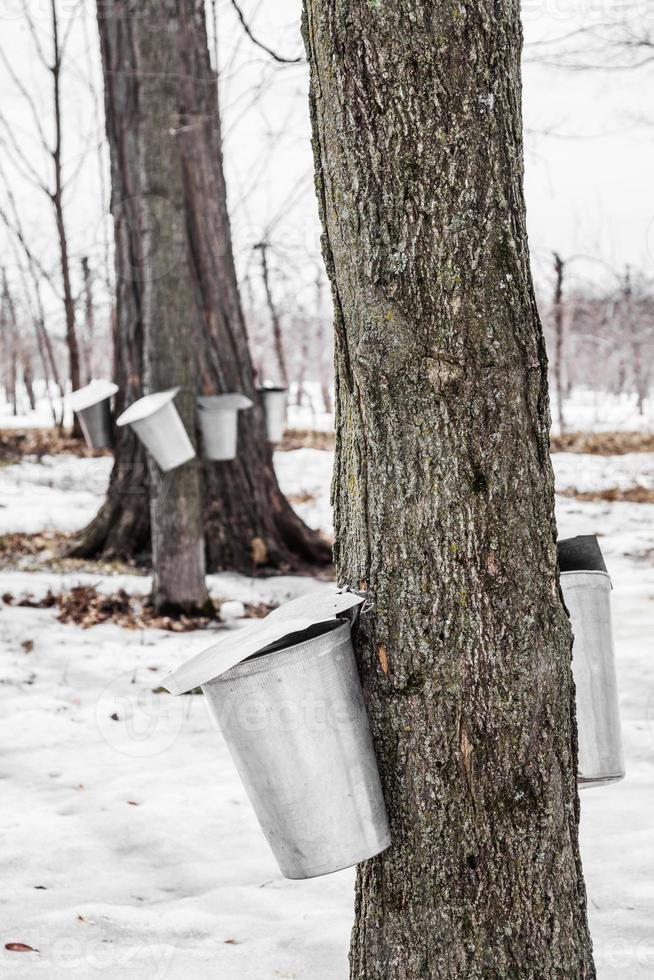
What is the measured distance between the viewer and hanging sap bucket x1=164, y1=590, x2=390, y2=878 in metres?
1.31

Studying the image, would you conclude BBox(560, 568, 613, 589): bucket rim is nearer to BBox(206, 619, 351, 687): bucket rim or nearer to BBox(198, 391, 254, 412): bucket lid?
BBox(206, 619, 351, 687): bucket rim

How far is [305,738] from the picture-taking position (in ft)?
4.37

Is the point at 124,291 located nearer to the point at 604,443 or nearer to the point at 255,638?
the point at 255,638

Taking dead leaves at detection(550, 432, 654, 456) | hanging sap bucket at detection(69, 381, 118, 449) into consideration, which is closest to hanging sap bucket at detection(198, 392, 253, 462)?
hanging sap bucket at detection(69, 381, 118, 449)

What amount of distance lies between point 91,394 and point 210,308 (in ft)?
4.77

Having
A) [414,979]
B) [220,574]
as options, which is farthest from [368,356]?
[220,574]

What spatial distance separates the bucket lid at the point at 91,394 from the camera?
4457mm

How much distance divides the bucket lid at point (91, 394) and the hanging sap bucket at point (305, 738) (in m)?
3.32

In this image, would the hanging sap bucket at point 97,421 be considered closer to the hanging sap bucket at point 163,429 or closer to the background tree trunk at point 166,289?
the background tree trunk at point 166,289

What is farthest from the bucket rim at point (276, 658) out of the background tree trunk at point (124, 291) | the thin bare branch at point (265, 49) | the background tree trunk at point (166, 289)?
the background tree trunk at point (124, 291)

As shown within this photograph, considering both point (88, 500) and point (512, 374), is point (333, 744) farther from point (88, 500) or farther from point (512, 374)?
point (88, 500)

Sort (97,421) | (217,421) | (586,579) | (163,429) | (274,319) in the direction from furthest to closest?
(274,319) < (97,421) < (217,421) < (163,429) < (586,579)
